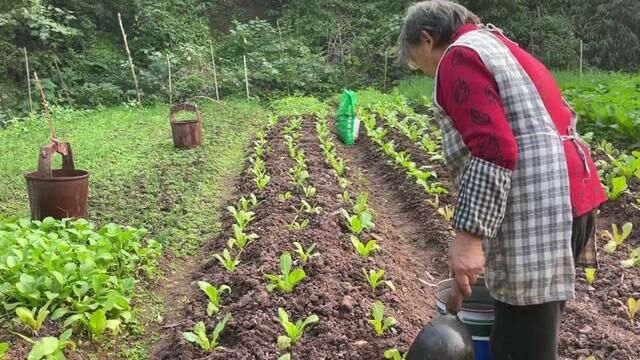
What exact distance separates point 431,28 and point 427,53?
0.32ft

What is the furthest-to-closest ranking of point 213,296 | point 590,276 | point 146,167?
1. point 146,167
2. point 590,276
3. point 213,296

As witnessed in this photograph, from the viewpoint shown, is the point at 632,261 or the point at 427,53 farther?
the point at 632,261

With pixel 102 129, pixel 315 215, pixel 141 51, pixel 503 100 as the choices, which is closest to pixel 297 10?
pixel 141 51

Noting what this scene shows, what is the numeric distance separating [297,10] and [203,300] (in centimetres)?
1944

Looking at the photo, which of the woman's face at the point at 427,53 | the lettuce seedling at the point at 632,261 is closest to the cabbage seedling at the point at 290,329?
the woman's face at the point at 427,53

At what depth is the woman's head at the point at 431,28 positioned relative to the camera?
2.29 m

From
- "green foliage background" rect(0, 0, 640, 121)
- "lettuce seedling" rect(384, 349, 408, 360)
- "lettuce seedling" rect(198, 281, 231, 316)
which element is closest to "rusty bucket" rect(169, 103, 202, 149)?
"lettuce seedling" rect(198, 281, 231, 316)

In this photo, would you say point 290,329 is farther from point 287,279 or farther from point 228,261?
point 228,261

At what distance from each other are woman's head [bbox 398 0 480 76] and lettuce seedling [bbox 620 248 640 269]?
3076mm

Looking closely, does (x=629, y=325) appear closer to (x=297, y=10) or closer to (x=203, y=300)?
(x=203, y=300)

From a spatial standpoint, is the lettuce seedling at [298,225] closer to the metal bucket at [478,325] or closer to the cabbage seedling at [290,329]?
the cabbage seedling at [290,329]

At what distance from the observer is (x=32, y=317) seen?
138 inches

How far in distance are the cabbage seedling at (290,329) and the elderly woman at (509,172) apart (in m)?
1.27

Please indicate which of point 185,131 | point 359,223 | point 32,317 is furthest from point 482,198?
point 185,131
